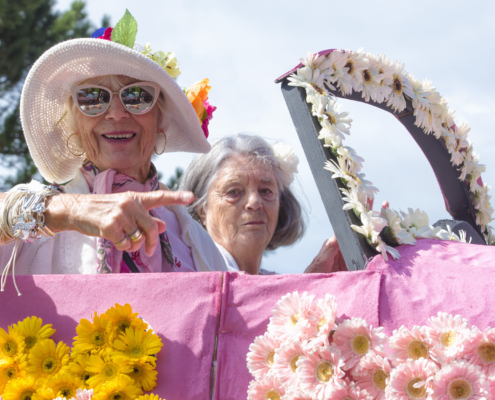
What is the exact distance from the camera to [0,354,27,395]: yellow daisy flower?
1564 mm

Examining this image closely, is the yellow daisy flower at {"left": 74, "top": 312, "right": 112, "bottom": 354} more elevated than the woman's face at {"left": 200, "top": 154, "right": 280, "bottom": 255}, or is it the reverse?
the woman's face at {"left": 200, "top": 154, "right": 280, "bottom": 255}

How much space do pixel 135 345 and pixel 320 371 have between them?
0.55 meters

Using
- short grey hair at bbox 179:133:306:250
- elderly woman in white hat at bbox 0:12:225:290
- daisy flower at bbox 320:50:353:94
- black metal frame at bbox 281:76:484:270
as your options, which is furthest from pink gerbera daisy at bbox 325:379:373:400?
short grey hair at bbox 179:133:306:250

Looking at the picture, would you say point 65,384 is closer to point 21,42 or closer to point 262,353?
point 262,353

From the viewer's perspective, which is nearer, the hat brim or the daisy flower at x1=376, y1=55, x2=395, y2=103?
the daisy flower at x1=376, y1=55, x2=395, y2=103

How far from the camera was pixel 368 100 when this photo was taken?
6.56ft

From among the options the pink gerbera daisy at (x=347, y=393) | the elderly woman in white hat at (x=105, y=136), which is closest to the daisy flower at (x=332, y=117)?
the elderly woman in white hat at (x=105, y=136)

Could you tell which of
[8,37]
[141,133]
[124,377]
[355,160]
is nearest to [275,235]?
[141,133]

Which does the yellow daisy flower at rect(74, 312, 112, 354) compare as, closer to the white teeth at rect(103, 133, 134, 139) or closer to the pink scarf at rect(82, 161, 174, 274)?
the pink scarf at rect(82, 161, 174, 274)

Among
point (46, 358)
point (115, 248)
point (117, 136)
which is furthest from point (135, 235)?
point (117, 136)

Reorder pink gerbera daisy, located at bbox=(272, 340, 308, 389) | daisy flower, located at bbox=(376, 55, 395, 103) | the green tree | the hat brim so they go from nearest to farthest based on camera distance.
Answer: pink gerbera daisy, located at bbox=(272, 340, 308, 389), daisy flower, located at bbox=(376, 55, 395, 103), the hat brim, the green tree

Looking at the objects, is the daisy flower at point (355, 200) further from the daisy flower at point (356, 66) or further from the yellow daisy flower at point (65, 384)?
the yellow daisy flower at point (65, 384)

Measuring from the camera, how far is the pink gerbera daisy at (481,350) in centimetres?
133

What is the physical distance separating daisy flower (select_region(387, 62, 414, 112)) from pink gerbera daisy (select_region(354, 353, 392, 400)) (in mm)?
1135
